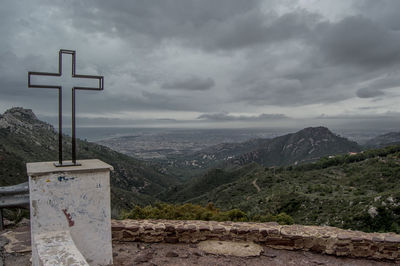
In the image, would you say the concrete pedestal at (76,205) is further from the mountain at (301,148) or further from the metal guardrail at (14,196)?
the mountain at (301,148)

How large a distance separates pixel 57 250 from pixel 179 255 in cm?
266

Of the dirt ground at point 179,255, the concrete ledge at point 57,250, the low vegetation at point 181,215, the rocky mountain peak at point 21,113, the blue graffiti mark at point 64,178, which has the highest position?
the rocky mountain peak at point 21,113

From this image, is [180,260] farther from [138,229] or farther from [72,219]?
[72,219]

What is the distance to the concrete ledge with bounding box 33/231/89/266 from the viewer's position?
245 cm

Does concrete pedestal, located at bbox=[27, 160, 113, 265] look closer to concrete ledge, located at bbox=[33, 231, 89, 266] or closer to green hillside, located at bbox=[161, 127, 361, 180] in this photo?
concrete ledge, located at bbox=[33, 231, 89, 266]

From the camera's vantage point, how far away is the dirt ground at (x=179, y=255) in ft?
14.6

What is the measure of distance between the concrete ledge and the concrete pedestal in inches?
4.2

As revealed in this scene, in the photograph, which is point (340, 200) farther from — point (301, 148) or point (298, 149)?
point (298, 149)

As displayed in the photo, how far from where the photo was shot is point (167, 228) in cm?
531

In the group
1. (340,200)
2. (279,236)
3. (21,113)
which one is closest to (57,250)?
(279,236)

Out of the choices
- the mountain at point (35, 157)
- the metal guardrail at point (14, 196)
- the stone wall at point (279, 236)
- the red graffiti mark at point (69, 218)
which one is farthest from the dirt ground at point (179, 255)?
the mountain at point (35, 157)

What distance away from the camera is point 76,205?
314 centimetres

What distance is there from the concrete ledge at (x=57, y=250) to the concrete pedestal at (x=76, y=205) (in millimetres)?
107

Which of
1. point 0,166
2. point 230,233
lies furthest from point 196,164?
point 230,233
